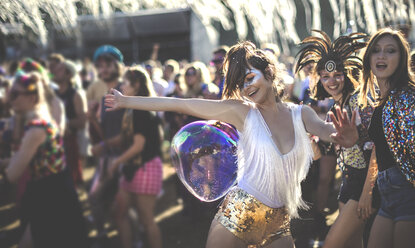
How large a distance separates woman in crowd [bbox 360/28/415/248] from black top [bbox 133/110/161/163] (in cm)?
206

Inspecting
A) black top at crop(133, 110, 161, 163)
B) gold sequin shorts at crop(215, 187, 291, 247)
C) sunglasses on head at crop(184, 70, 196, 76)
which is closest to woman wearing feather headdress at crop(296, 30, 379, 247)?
gold sequin shorts at crop(215, 187, 291, 247)

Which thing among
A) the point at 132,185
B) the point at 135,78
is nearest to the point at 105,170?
the point at 132,185

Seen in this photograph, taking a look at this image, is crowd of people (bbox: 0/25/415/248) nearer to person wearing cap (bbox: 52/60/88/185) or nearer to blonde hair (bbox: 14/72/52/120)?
blonde hair (bbox: 14/72/52/120)

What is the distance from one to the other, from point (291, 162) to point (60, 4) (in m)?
1.84

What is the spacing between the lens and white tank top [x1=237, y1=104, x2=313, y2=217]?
7.83ft

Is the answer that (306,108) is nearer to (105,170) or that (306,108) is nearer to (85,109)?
(105,170)

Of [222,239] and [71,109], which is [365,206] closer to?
[222,239]

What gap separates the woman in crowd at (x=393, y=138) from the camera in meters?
2.47

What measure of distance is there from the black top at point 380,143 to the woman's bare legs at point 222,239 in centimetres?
102

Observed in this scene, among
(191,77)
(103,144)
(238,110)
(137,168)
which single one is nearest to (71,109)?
(103,144)

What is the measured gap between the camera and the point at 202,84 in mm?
5609

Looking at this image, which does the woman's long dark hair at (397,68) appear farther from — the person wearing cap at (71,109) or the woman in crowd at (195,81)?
the person wearing cap at (71,109)

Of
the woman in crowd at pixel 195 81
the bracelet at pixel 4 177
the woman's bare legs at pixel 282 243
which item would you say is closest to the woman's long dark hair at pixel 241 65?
the woman's bare legs at pixel 282 243

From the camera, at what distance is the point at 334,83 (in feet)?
10.9
